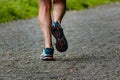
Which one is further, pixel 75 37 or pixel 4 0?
pixel 4 0

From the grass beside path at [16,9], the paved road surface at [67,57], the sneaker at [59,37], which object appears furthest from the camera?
the grass beside path at [16,9]

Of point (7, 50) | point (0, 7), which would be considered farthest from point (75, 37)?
point (0, 7)

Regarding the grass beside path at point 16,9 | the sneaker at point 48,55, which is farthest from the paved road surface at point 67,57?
the grass beside path at point 16,9

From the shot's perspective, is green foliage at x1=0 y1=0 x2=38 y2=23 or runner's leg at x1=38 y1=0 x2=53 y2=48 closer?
runner's leg at x1=38 y1=0 x2=53 y2=48

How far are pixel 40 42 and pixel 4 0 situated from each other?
226 inches

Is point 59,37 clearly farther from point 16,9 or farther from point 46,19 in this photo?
point 16,9

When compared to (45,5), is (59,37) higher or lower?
lower

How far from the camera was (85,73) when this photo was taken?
5062mm

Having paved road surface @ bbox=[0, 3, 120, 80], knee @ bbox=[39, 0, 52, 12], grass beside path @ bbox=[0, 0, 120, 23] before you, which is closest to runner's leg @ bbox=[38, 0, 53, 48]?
knee @ bbox=[39, 0, 52, 12]

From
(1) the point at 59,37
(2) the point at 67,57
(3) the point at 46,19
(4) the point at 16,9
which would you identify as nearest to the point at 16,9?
(4) the point at 16,9

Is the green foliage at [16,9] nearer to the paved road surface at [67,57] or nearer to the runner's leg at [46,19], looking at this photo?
the paved road surface at [67,57]

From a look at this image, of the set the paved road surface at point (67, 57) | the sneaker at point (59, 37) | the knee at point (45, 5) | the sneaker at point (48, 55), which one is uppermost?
the knee at point (45, 5)

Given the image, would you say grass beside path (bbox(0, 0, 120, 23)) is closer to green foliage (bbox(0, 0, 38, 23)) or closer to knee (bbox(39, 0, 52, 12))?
green foliage (bbox(0, 0, 38, 23))

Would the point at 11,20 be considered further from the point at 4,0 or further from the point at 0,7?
the point at 4,0
